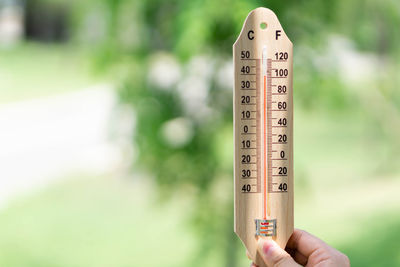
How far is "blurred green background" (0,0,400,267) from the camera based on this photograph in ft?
4.97

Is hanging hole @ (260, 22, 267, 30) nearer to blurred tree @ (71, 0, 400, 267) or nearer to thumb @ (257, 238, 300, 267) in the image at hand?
thumb @ (257, 238, 300, 267)

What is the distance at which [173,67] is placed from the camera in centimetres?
165

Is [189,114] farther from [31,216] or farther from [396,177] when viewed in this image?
[396,177]

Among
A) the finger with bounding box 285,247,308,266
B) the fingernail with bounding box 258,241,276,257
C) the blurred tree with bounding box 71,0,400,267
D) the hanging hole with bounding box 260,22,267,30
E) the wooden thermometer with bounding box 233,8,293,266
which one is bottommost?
the finger with bounding box 285,247,308,266

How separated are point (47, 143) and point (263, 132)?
129 inches

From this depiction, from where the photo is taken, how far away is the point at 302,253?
0.67 meters

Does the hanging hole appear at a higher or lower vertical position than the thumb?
higher

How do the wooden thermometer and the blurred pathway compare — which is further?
the blurred pathway

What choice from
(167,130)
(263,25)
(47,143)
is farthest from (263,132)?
(47,143)

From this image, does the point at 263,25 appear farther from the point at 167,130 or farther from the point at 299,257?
the point at 167,130

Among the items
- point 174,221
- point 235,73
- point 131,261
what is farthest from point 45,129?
point 235,73

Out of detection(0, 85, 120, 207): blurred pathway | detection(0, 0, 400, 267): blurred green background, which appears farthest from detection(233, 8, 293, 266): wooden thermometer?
detection(0, 85, 120, 207): blurred pathway

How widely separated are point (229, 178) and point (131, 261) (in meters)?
1.34

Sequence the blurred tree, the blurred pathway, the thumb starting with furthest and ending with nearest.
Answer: the blurred pathway → the blurred tree → the thumb
